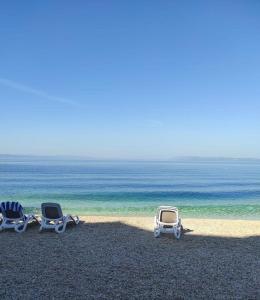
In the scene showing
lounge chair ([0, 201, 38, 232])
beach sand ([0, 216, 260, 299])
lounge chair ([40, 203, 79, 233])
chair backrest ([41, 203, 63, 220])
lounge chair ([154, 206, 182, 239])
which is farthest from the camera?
chair backrest ([41, 203, 63, 220])

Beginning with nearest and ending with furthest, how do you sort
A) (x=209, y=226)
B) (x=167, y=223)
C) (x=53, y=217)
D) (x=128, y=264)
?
(x=128, y=264)
(x=167, y=223)
(x=53, y=217)
(x=209, y=226)

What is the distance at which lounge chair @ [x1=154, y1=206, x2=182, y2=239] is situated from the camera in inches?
463

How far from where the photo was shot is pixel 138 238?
1161cm

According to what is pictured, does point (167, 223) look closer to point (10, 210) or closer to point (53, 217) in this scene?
point (53, 217)

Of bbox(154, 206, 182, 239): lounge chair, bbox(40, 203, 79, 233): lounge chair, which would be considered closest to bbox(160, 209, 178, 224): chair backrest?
bbox(154, 206, 182, 239): lounge chair

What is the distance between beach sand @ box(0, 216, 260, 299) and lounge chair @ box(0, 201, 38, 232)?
0.87 ft

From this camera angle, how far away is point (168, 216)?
12531 millimetres

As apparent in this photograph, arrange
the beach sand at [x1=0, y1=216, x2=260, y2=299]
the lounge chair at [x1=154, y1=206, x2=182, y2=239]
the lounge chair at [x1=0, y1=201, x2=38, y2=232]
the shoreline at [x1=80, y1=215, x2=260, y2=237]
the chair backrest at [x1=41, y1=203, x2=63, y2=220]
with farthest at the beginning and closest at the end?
the shoreline at [x1=80, y1=215, x2=260, y2=237]
the chair backrest at [x1=41, y1=203, x2=63, y2=220]
the lounge chair at [x1=0, y1=201, x2=38, y2=232]
the lounge chair at [x1=154, y1=206, x2=182, y2=239]
the beach sand at [x1=0, y1=216, x2=260, y2=299]

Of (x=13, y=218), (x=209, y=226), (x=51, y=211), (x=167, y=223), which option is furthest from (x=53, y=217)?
(x=209, y=226)

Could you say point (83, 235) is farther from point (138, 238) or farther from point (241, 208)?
point (241, 208)

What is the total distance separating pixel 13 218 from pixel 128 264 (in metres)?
5.31

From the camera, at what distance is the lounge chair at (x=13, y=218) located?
1218 cm

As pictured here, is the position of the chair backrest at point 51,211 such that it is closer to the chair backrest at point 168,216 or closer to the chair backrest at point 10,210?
the chair backrest at point 10,210

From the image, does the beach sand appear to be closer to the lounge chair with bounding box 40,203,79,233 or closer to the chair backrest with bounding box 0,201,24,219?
the lounge chair with bounding box 40,203,79,233
